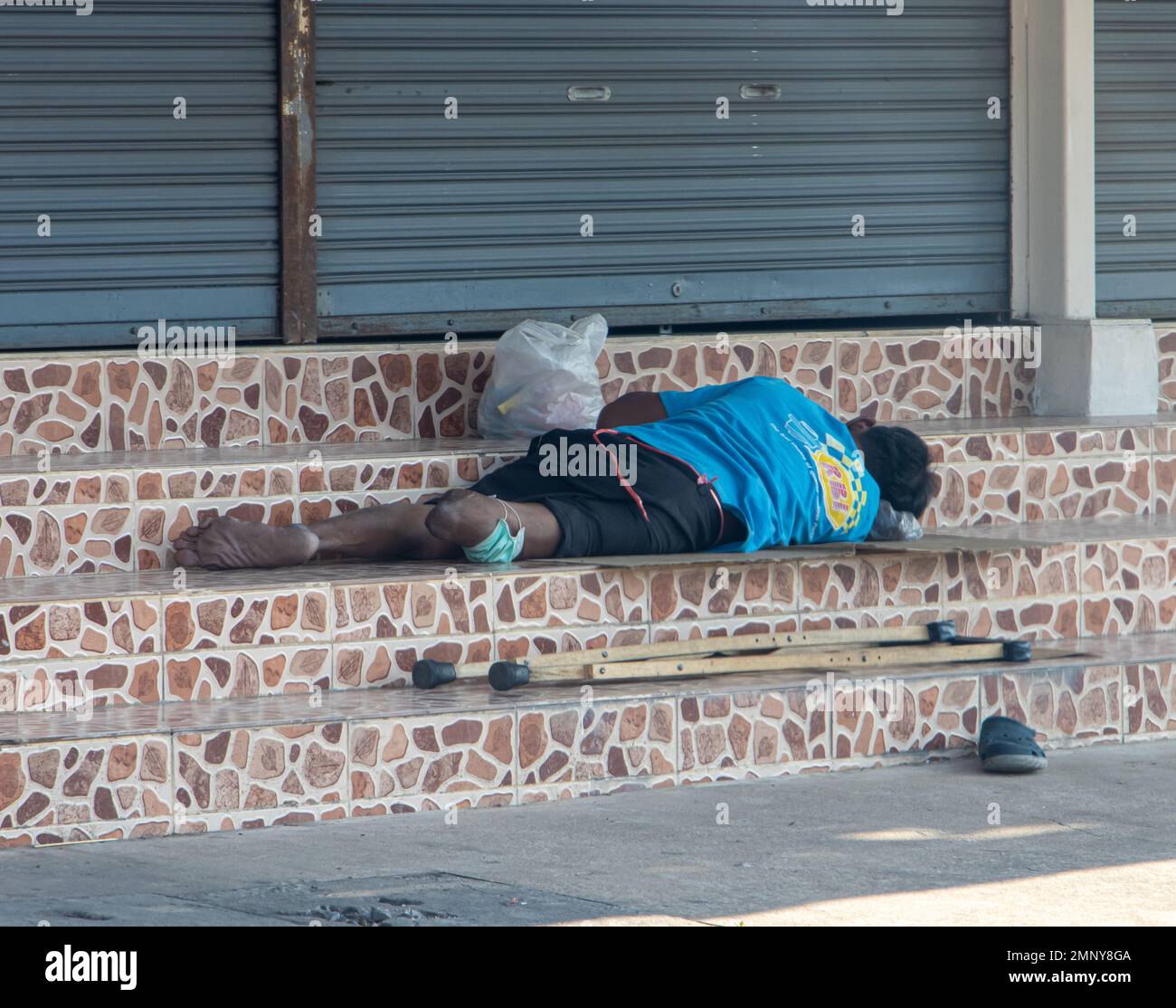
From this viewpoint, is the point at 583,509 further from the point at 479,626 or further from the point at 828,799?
the point at 828,799

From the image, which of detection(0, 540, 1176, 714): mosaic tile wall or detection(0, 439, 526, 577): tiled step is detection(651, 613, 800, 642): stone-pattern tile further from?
detection(0, 439, 526, 577): tiled step

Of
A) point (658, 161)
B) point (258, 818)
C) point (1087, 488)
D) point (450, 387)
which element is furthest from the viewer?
point (658, 161)

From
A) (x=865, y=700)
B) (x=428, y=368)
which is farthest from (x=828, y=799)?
(x=428, y=368)

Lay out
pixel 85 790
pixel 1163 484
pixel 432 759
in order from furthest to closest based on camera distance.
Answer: pixel 1163 484 → pixel 432 759 → pixel 85 790

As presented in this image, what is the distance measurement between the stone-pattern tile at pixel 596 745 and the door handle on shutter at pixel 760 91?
3.66 metres

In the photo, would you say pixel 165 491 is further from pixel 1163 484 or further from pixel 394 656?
pixel 1163 484

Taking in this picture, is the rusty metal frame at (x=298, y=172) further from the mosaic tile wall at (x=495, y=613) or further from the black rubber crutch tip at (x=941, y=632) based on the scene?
the black rubber crutch tip at (x=941, y=632)

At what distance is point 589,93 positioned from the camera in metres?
8.09

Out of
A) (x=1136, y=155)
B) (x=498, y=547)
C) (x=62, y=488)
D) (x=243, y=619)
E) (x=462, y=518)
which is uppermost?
(x=1136, y=155)

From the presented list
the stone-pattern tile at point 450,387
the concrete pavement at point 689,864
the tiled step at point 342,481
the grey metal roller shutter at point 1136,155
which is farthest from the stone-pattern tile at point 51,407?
the grey metal roller shutter at point 1136,155

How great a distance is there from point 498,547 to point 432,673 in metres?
0.60

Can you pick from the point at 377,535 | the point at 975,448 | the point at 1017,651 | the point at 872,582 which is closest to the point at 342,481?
the point at 377,535

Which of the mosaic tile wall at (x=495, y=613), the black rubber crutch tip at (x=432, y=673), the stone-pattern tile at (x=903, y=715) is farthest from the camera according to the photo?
the stone-pattern tile at (x=903, y=715)

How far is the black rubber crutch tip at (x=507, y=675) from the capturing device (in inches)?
220
